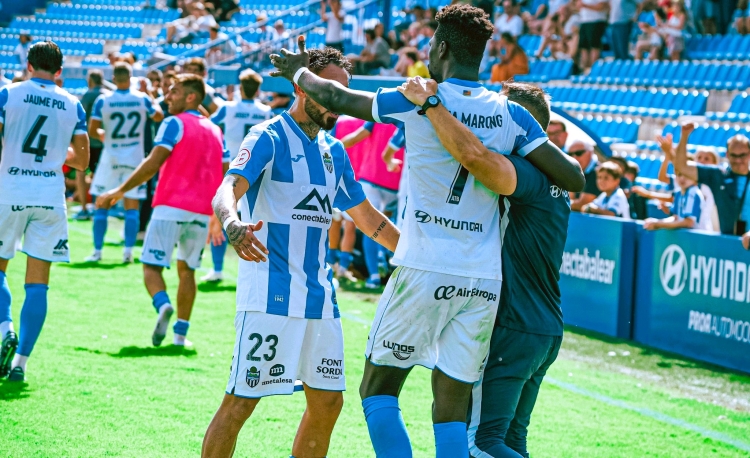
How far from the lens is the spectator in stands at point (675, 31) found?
15.8 metres

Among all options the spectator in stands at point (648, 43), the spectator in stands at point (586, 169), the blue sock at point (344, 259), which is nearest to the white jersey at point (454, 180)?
the spectator in stands at point (586, 169)

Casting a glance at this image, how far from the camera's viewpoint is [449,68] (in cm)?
392

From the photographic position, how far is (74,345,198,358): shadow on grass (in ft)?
25.1

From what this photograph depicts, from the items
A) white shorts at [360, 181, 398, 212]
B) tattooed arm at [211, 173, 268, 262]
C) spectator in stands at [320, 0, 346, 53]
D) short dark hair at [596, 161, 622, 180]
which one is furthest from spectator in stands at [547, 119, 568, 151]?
spectator in stands at [320, 0, 346, 53]

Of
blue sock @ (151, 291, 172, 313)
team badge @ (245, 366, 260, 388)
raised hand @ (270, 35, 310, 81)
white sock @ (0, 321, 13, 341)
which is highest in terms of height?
raised hand @ (270, 35, 310, 81)

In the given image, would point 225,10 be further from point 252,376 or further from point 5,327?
point 252,376

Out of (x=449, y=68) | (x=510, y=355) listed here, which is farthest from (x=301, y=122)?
(x=510, y=355)

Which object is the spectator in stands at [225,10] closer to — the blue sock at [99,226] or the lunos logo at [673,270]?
the blue sock at [99,226]

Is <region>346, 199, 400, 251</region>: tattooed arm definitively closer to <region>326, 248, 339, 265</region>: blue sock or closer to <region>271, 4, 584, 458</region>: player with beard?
<region>271, 4, 584, 458</region>: player with beard

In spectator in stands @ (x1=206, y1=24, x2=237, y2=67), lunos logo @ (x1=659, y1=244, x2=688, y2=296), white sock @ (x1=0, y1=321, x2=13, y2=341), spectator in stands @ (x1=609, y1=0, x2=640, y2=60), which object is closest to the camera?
white sock @ (x1=0, y1=321, x2=13, y2=341)

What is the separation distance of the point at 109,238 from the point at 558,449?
10611 millimetres

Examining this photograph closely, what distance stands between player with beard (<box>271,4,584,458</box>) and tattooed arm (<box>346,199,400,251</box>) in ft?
2.23

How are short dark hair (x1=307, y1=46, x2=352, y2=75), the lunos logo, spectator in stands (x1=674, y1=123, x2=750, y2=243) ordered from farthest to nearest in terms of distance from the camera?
the lunos logo → spectator in stands (x1=674, y1=123, x2=750, y2=243) → short dark hair (x1=307, y1=46, x2=352, y2=75)

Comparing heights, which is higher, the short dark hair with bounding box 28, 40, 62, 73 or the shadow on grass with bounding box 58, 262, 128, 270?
the short dark hair with bounding box 28, 40, 62, 73
